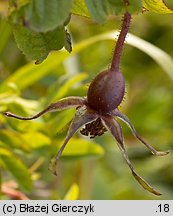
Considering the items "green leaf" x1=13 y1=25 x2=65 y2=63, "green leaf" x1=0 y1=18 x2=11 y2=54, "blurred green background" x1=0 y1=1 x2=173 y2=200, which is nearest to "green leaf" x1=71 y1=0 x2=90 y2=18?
"green leaf" x1=13 y1=25 x2=65 y2=63

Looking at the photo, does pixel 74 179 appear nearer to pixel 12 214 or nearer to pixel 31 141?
pixel 31 141

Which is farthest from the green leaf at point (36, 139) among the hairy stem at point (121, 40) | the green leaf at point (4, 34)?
the hairy stem at point (121, 40)

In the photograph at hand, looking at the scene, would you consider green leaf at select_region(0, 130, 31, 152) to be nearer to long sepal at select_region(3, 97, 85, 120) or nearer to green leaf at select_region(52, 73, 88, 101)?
green leaf at select_region(52, 73, 88, 101)

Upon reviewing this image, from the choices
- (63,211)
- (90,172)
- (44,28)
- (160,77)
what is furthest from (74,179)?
(44,28)

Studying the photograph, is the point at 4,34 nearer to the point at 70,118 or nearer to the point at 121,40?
the point at 70,118

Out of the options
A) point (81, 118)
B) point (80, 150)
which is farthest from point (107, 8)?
point (80, 150)
